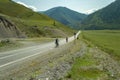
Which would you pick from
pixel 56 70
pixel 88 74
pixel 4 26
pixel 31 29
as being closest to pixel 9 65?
pixel 56 70

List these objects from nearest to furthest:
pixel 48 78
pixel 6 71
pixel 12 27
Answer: pixel 48 78, pixel 6 71, pixel 12 27

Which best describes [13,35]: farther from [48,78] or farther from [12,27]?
[48,78]

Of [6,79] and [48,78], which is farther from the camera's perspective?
[6,79]

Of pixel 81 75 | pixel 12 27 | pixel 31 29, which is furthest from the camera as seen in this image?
pixel 31 29

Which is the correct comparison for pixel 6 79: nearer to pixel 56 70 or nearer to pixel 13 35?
pixel 56 70

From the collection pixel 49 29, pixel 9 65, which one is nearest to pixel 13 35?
pixel 49 29

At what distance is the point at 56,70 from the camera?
21.3 meters

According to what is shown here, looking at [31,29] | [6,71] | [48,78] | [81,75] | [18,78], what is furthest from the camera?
[31,29]

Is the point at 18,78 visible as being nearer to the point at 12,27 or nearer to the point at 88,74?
the point at 88,74

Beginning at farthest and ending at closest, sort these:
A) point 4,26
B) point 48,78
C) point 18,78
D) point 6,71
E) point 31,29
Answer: point 31,29 → point 4,26 → point 6,71 → point 18,78 → point 48,78

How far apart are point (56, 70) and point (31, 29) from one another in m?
123

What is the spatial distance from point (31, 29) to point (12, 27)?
1408 inches

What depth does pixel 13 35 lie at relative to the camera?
10488 centimetres

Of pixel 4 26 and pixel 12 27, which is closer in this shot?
pixel 4 26
